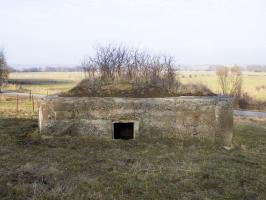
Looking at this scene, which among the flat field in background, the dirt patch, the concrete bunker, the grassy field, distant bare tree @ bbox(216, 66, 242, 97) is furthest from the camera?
the flat field in background

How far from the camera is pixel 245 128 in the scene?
1650cm

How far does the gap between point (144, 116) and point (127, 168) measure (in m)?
3.10

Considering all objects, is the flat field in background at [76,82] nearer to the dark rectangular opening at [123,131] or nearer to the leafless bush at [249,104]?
the dark rectangular opening at [123,131]

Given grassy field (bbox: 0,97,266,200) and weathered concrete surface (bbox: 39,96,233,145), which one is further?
weathered concrete surface (bbox: 39,96,233,145)

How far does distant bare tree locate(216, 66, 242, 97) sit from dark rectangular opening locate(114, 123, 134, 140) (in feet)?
67.9

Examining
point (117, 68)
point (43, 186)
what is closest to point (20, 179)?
point (43, 186)

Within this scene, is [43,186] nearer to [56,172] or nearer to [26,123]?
[56,172]

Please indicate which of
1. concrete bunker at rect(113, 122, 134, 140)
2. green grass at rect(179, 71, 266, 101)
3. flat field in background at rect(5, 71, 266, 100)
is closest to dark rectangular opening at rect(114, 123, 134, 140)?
concrete bunker at rect(113, 122, 134, 140)

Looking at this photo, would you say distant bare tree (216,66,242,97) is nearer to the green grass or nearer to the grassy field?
the green grass

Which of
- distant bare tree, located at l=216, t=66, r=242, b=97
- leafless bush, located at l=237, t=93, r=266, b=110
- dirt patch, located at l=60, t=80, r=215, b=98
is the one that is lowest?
leafless bush, located at l=237, t=93, r=266, b=110

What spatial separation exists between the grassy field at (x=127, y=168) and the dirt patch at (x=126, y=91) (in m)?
1.45

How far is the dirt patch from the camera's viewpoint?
12.3 meters

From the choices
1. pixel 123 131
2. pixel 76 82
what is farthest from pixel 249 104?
pixel 76 82

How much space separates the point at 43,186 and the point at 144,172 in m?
2.27
